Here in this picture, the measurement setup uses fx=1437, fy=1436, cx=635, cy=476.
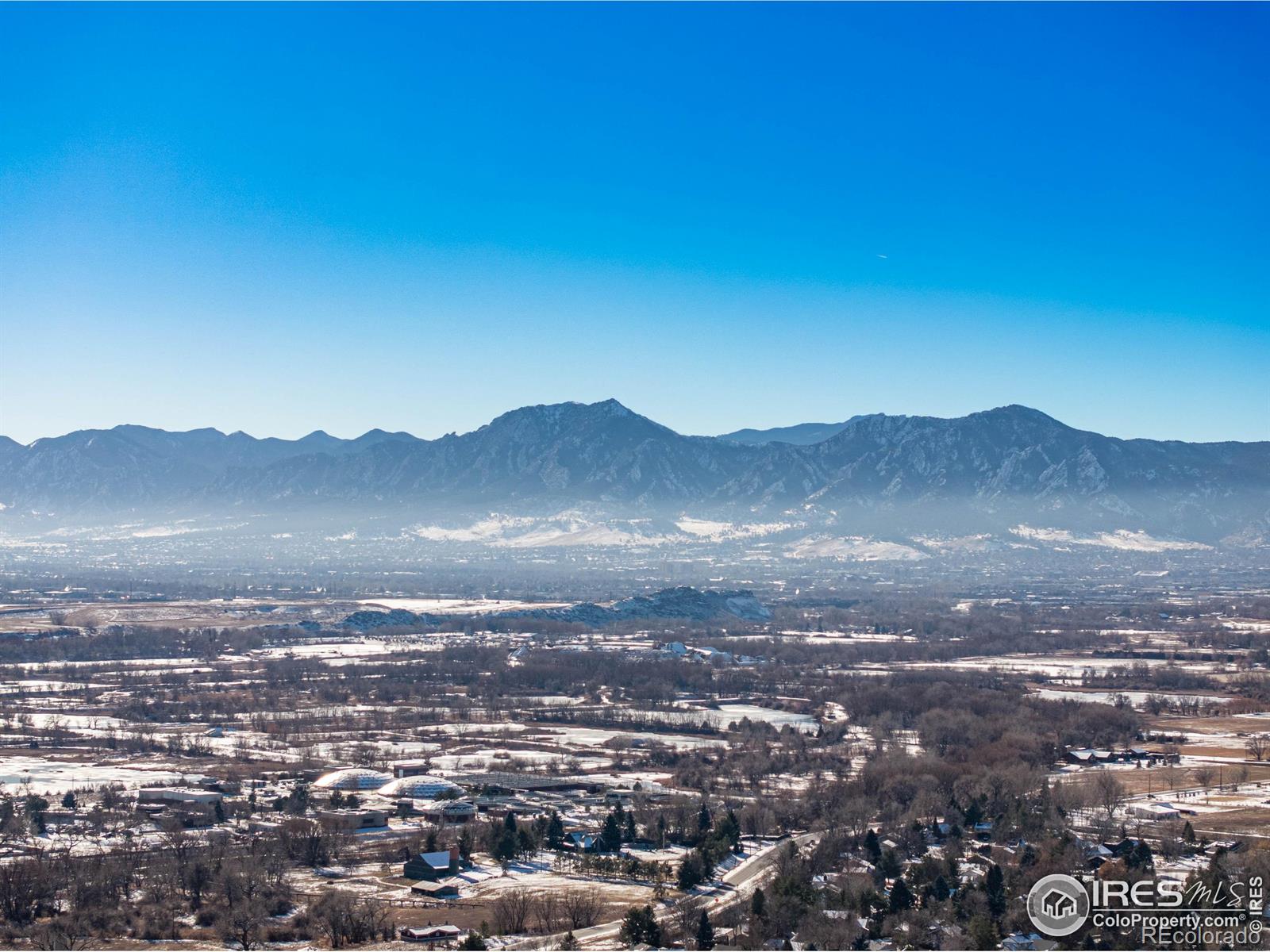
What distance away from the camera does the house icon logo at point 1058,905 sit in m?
30.6

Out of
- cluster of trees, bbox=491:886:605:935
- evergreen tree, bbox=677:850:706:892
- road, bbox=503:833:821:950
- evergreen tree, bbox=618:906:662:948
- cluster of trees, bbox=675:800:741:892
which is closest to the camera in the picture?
evergreen tree, bbox=618:906:662:948

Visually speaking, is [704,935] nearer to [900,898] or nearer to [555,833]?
[900,898]

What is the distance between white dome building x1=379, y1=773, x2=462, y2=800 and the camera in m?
48.1

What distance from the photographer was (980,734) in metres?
58.7

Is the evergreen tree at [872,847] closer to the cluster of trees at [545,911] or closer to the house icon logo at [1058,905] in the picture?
the house icon logo at [1058,905]

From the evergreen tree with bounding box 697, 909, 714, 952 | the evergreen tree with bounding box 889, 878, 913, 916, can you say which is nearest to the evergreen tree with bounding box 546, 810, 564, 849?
the evergreen tree with bounding box 697, 909, 714, 952

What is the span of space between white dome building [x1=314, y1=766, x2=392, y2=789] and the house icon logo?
81.5ft

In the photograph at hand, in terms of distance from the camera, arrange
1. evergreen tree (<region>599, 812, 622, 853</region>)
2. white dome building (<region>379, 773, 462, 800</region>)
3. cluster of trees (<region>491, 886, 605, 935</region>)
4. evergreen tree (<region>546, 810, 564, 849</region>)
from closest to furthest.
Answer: cluster of trees (<region>491, 886, 605, 935</region>), evergreen tree (<region>599, 812, 622, 853</region>), evergreen tree (<region>546, 810, 564, 849</region>), white dome building (<region>379, 773, 462, 800</region>)

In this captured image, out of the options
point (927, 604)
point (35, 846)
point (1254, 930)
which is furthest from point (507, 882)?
point (927, 604)

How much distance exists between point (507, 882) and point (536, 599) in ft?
330

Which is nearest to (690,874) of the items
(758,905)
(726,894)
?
(726,894)

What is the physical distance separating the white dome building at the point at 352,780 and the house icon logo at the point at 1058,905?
24.8 meters

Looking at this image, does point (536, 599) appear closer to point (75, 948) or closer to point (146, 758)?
point (146, 758)

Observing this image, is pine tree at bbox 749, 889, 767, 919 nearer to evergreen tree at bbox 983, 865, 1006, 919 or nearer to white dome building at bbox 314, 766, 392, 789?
evergreen tree at bbox 983, 865, 1006, 919
